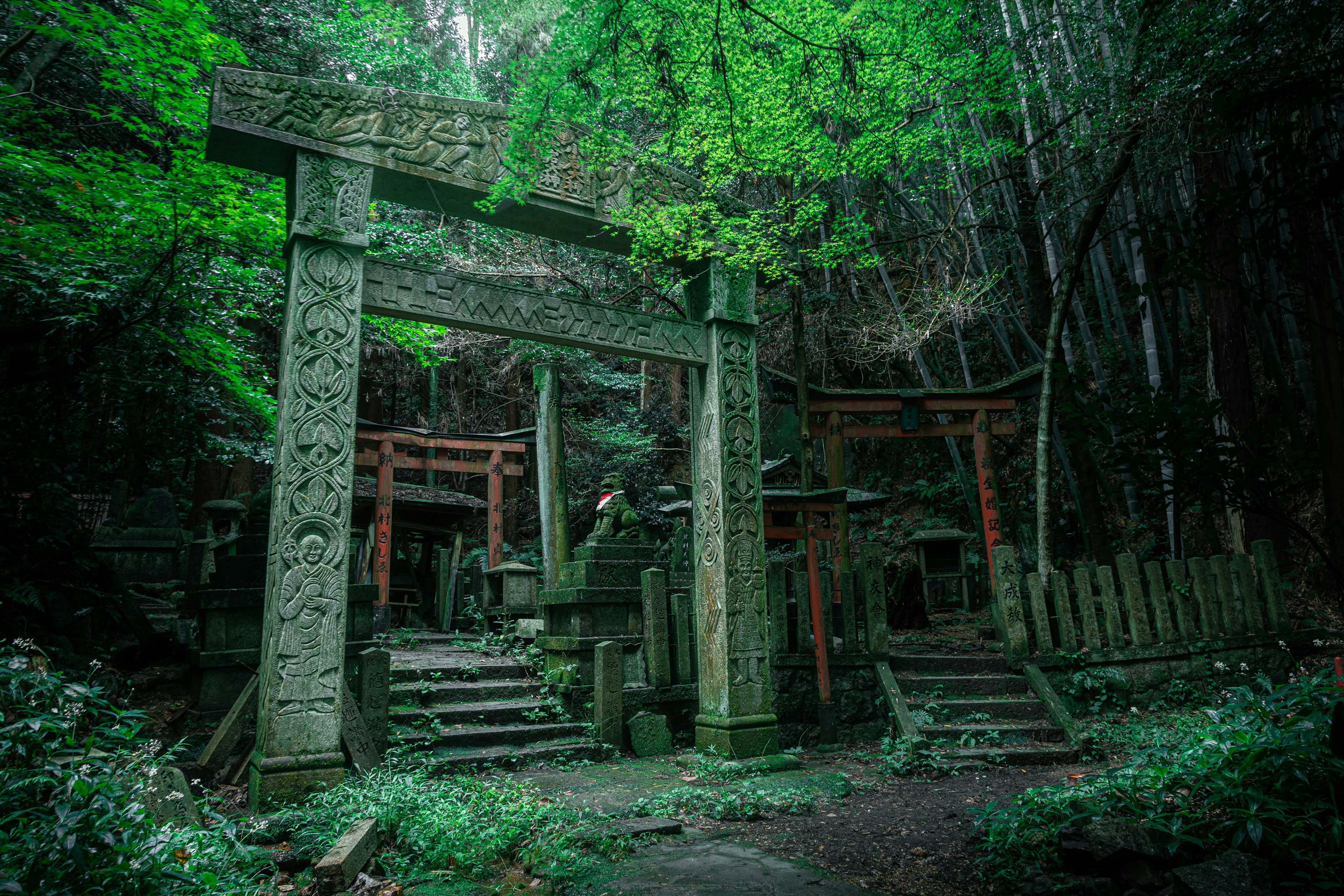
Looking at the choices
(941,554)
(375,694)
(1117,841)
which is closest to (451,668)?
(375,694)

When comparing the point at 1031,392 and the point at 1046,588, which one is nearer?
the point at 1046,588

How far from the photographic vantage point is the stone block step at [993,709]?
6.47 m

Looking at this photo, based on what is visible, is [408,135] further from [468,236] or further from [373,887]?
[468,236]

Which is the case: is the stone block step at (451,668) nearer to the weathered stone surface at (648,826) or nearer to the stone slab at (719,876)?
the weathered stone surface at (648,826)

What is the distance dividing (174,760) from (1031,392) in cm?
909

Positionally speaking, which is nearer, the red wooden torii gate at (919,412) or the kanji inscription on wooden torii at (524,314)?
the kanji inscription on wooden torii at (524,314)

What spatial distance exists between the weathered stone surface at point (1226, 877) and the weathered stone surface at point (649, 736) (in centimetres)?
430

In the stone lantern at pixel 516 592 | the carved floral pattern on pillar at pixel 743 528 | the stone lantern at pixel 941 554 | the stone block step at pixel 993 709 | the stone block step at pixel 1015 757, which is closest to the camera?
the stone block step at pixel 1015 757

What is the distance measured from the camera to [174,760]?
16.8 feet

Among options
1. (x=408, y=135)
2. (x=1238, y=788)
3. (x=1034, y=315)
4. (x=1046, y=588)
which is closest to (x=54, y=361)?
(x=408, y=135)

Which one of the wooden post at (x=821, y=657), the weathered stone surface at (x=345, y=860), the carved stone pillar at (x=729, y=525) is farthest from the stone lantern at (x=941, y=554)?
the weathered stone surface at (x=345, y=860)

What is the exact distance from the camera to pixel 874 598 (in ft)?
22.7

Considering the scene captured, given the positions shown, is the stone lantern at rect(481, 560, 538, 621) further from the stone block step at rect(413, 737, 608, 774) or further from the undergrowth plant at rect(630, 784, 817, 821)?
the undergrowth plant at rect(630, 784, 817, 821)

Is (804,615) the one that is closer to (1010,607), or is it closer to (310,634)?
(1010,607)
